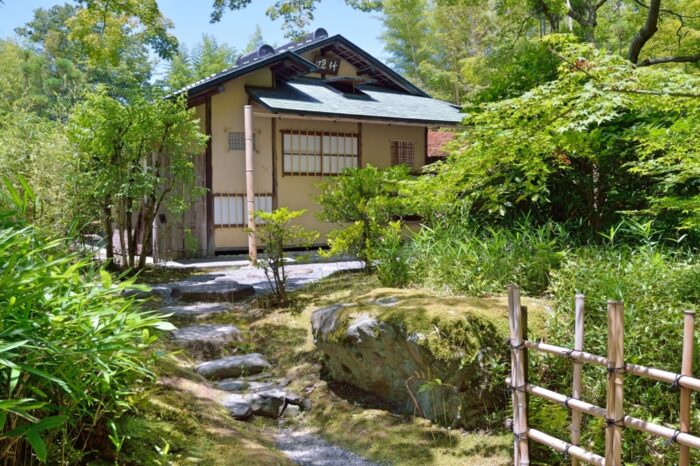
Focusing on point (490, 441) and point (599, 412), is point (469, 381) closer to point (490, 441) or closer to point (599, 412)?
point (490, 441)

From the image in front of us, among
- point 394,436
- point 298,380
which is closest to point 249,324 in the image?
point 298,380

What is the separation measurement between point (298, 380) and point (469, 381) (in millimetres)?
1783

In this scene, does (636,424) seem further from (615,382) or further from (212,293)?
(212,293)

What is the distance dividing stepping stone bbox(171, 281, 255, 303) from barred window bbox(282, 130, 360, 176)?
505 centimetres

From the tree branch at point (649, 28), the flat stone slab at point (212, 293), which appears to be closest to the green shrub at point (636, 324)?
the flat stone slab at point (212, 293)

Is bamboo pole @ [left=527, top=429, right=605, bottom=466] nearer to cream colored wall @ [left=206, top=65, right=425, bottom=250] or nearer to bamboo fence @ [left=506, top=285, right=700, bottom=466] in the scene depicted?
bamboo fence @ [left=506, top=285, right=700, bottom=466]

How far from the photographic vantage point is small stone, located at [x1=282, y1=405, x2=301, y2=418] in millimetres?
4840

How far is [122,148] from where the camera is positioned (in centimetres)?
874

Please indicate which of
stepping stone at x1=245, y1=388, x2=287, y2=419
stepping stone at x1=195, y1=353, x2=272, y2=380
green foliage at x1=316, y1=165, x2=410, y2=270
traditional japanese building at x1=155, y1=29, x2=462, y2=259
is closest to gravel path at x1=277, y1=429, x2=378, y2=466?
stepping stone at x1=245, y1=388, x2=287, y2=419

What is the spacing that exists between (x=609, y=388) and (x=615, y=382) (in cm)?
5

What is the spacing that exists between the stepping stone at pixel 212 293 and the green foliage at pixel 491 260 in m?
2.55

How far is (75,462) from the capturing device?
2.40m

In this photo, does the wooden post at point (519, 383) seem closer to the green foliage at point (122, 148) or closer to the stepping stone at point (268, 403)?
the stepping stone at point (268, 403)

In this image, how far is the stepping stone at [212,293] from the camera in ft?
25.0
